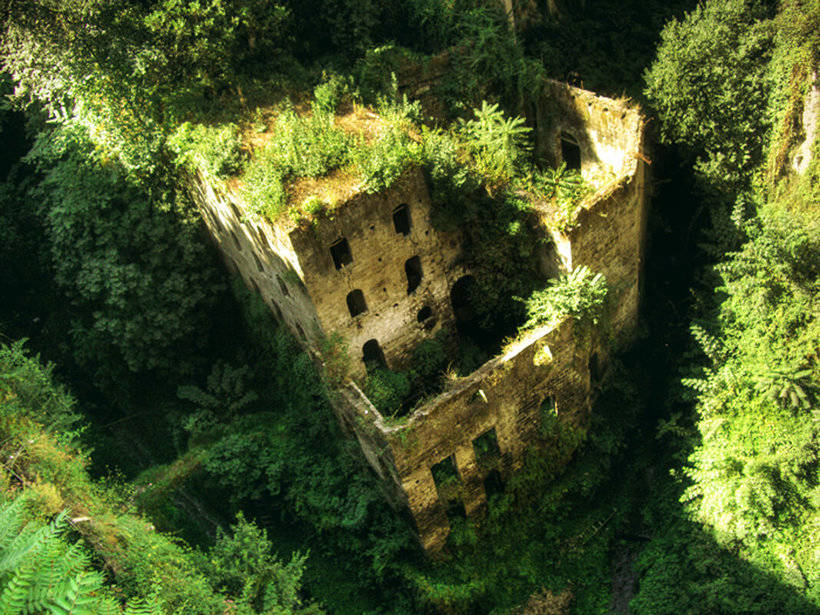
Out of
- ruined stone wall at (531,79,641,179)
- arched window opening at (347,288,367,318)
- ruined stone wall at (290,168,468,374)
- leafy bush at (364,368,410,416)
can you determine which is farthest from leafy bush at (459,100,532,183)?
leafy bush at (364,368,410,416)

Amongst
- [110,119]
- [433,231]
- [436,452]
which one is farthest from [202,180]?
[436,452]

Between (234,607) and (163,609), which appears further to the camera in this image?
(234,607)

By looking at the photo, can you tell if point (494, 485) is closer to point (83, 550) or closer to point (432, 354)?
point (432, 354)

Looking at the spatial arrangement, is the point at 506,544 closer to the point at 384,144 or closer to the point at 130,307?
the point at 384,144

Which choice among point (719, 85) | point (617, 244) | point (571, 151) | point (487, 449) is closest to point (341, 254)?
point (487, 449)

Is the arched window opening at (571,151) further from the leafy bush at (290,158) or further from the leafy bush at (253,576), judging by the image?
the leafy bush at (253,576)

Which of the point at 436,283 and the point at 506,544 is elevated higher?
the point at 436,283

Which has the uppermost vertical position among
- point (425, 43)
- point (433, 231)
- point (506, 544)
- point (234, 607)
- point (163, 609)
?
point (425, 43)
